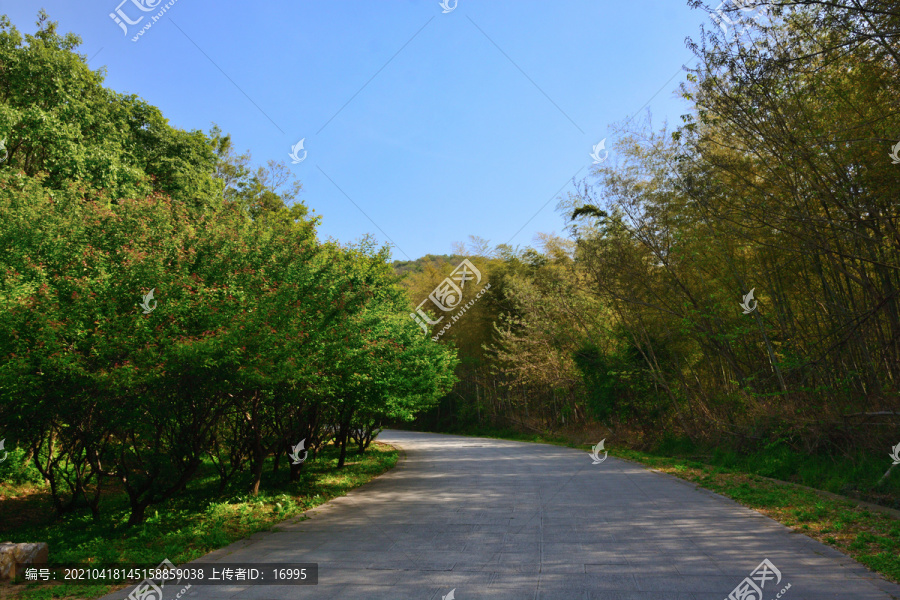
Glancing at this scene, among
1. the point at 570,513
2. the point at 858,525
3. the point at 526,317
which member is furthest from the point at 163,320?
the point at 526,317

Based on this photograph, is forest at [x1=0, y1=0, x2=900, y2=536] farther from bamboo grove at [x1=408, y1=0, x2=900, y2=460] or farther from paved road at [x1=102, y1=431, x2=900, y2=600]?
paved road at [x1=102, y1=431, x2=900, y2=600]

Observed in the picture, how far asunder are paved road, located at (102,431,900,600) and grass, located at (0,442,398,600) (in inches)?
20.3

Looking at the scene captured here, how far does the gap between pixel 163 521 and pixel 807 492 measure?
9305 mm

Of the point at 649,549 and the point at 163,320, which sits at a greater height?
the point at 163,320

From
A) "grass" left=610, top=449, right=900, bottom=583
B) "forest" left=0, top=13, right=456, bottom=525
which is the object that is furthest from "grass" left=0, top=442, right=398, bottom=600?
"grass" left=610, top=449, right=900, bottom=583

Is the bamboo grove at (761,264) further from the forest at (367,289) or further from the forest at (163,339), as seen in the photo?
the forest at (163,339)

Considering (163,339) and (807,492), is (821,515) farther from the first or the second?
(163,339)

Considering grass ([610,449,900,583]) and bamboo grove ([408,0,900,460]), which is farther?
bamboo grove ([408,0,900,460])

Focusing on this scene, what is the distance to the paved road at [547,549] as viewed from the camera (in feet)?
13.8

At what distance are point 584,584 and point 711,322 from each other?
9782 mm

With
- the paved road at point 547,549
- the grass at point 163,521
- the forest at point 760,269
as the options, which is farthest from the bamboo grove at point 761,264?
the grass at point 163,521

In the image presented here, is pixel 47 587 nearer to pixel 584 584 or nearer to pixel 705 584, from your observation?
pixel 584 584

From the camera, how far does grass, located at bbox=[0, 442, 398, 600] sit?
550 centimetres

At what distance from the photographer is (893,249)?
7.38 m
